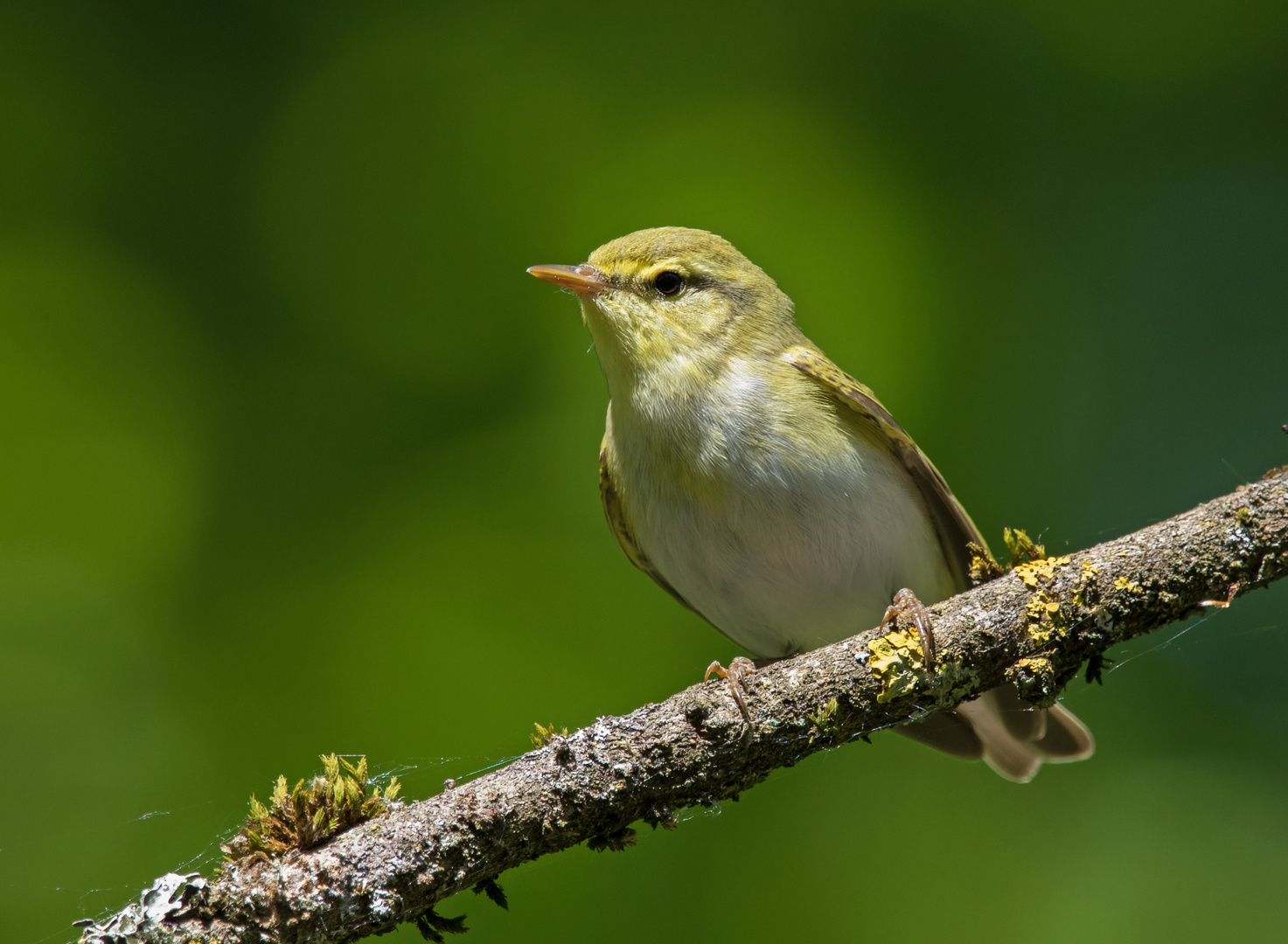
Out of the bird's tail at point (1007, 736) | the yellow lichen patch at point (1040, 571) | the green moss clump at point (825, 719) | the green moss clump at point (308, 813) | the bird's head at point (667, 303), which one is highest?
the bird's head at point (667, 303)

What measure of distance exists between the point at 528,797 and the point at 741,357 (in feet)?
6.54

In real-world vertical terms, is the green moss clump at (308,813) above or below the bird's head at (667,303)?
below

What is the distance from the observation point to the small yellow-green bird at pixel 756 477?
137 inches

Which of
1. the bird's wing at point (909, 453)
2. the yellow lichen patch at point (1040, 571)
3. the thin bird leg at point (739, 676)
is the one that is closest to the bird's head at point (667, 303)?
the bird's wing at point (909, 453)

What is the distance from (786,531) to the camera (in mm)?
3482

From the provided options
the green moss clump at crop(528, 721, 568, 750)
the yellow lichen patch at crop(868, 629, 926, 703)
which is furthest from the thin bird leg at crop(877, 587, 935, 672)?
the green moss clump at crop(528, 721, 568, 750)

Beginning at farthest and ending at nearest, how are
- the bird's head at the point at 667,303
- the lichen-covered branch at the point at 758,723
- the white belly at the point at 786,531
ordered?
the bird's head at the point at 667,303, the white belly at the point at 786,531, the lichen-covered branch at the point at 758,723

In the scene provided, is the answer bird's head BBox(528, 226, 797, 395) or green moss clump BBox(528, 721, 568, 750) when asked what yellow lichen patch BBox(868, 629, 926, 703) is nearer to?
green moss clump BBox(528, 721, 568, 750)

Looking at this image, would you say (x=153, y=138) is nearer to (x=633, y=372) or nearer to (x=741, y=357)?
(x=633, y=372)

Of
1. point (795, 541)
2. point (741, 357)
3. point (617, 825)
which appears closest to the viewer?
point (617, 825)

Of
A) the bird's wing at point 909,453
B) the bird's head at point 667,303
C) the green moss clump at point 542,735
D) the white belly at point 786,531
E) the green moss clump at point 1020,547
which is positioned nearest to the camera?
the green moss clump at point 542,735

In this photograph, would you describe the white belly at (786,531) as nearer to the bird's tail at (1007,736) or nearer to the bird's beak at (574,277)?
the bird's tail at (1007,736)

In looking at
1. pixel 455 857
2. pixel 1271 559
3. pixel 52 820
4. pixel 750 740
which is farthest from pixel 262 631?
pixel 1271 559

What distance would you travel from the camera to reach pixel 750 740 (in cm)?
239
